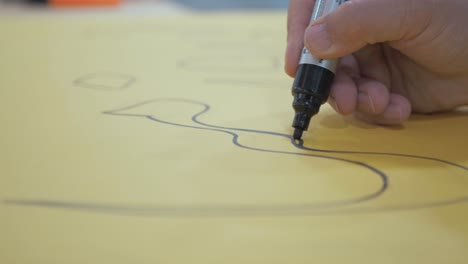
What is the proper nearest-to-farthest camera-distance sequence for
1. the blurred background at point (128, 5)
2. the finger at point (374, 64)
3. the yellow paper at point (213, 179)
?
the yellow paper at point (213, 179) < the finger at point (374, 64) < the blurred background at point (128, 5)

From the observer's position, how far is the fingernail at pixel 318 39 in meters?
0.39

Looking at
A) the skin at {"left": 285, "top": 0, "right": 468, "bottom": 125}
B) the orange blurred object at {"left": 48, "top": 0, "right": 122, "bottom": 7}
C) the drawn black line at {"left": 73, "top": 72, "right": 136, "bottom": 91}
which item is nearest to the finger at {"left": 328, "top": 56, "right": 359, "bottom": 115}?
the skin at {"left": 285, "top": 0, "right": 468, "bottom": 125}

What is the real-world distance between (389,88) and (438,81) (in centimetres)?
5

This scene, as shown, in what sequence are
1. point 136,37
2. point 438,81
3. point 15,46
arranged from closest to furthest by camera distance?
point 438,81, point 15,46, point 136,37

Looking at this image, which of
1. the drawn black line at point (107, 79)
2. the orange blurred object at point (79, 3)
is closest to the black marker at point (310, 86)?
the drawn black line at point (107, 79)

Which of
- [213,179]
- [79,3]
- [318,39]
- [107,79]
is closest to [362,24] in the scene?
[318,39]

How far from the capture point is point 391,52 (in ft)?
1.63

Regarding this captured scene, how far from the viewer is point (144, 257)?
0.24m

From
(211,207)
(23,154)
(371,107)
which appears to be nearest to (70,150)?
(23,154)

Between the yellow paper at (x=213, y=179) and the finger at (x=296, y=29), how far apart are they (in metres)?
0.05

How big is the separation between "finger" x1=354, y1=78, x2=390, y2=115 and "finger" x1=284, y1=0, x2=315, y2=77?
7 centimetres

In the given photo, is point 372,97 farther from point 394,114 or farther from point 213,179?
point 213,179

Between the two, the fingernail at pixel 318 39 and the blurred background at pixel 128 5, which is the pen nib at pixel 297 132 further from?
the blurred background at pixel 128 5

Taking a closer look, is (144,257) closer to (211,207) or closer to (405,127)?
(211,207)
